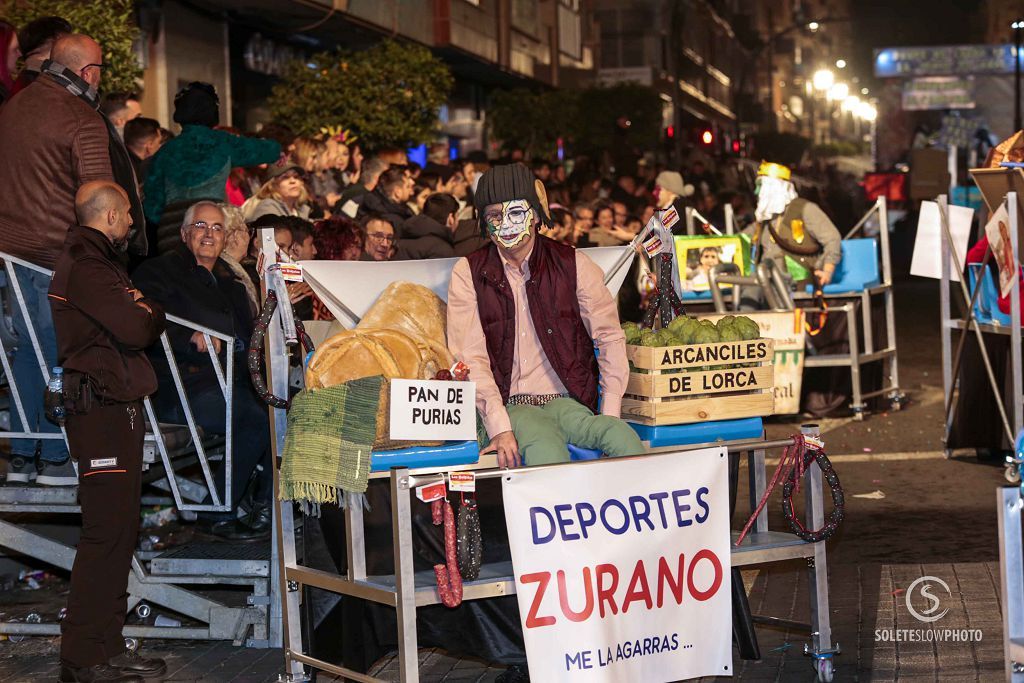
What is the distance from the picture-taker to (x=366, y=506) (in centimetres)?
575

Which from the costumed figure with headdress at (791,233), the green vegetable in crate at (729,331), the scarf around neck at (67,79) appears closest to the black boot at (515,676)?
the green vegetable in crate at (729,331)

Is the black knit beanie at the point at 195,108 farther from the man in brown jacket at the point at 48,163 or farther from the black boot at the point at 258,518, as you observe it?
the black boot at the point at 258,518

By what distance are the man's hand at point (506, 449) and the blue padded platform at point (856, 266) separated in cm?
817

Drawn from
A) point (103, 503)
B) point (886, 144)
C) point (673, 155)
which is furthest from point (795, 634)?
point (886, 144)

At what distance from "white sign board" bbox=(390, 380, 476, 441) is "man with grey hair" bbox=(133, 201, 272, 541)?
2.20m

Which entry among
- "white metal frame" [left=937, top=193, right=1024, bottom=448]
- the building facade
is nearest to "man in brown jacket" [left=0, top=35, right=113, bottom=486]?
"white metal frame" [left=937, top=193, right=1024, bottom=448]

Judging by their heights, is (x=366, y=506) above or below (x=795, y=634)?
above

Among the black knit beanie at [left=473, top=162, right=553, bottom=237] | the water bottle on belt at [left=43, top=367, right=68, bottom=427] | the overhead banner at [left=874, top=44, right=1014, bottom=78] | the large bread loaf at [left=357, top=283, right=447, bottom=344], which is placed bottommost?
the water bottle on belt at [left=43, top=367, right=68, bottom=427]

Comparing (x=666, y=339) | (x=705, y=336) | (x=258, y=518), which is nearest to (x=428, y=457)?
(x=666, y=339)

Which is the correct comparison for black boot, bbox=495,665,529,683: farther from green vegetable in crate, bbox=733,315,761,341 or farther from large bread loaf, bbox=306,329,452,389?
green vegetable in crate, bbox=733,315,761,341

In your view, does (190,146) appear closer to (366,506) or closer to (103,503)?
(103,503)

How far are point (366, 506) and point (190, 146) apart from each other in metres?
4.27

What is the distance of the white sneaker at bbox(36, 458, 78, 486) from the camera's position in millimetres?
7129

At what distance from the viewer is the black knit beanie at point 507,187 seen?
6117 mm
